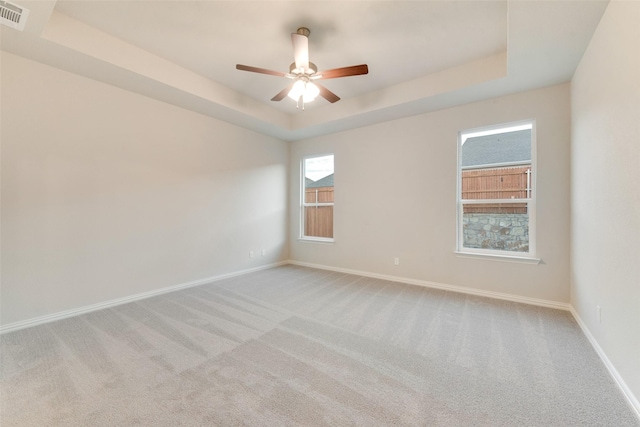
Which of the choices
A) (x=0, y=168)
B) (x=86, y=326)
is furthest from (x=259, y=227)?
(x=0, y=168)

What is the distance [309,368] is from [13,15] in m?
3.60

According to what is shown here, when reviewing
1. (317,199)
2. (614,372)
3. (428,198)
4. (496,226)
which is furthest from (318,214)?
(614,372)

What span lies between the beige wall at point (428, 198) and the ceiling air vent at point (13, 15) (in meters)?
3.89

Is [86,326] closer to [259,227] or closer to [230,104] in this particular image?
[259,227]

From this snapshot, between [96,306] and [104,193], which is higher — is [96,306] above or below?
below

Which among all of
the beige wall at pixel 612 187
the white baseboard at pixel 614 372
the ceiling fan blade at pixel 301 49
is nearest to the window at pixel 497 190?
the beige wall at pixel 612 187

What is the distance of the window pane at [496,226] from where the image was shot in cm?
329

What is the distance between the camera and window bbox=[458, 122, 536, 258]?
3.26 metres

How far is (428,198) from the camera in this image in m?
3.87

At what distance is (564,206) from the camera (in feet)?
9.80

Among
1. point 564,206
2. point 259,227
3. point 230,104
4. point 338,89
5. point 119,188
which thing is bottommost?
point 259,227

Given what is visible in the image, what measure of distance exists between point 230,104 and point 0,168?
2.48 meters

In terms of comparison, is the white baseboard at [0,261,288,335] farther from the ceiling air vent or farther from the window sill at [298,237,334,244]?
the ceiling air vent

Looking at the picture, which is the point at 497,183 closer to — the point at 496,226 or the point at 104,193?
the point at 496,226
